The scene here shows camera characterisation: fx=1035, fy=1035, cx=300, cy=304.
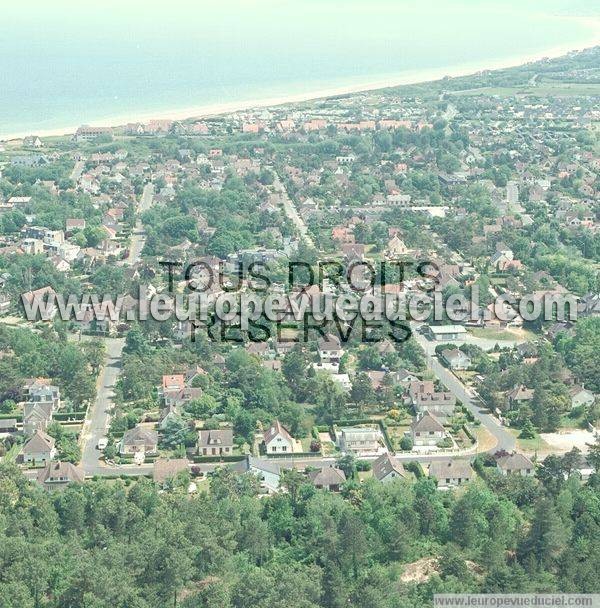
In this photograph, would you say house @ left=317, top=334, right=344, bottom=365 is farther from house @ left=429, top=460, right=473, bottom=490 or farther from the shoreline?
the shoreline

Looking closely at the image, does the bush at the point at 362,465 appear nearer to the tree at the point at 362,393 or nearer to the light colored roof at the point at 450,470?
the light colored roof at the point at 450,470

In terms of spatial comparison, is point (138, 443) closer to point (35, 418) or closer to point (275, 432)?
point (35, 418)

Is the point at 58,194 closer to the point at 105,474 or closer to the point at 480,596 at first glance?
the point at 105,474


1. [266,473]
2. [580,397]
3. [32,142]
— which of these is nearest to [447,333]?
[580,397]

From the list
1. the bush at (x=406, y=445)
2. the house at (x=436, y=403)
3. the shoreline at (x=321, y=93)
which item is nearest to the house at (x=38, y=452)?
the bush at (x=406, y=445)

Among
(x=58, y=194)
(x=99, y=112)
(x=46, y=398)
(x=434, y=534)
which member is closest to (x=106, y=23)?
(x=99, y=112)

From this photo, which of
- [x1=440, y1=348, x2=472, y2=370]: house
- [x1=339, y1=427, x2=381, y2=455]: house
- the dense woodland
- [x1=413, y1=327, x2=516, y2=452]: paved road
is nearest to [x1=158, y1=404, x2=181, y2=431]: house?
the dense woodland
